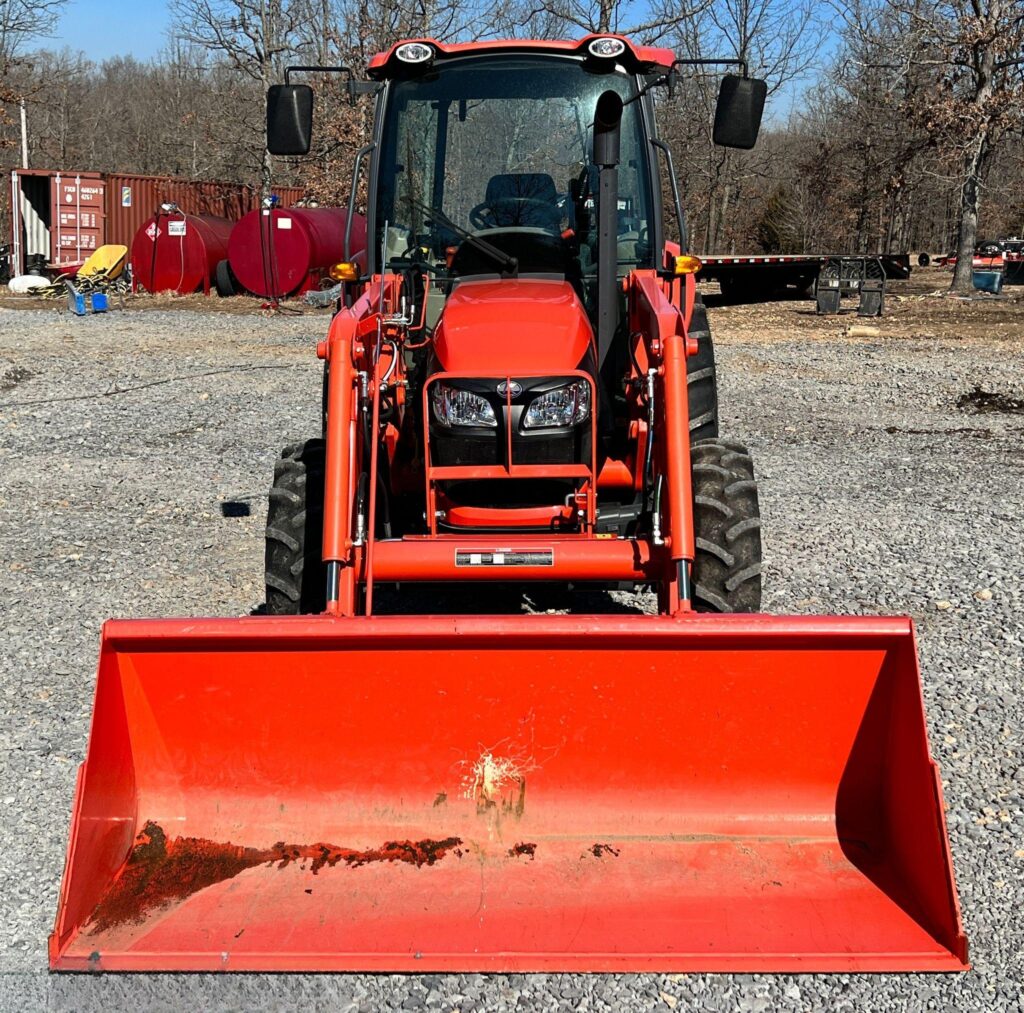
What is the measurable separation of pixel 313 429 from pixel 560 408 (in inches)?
258

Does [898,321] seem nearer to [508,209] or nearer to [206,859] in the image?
[508,209]

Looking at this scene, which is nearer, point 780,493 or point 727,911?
point 727,911

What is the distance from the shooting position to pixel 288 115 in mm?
5090

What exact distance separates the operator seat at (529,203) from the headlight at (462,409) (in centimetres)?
111

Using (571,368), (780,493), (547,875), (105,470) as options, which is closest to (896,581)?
A: (780,493)

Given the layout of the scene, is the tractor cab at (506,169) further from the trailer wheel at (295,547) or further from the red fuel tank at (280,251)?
the red fuel tank at (280,251)

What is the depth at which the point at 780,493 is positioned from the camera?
27.1ft

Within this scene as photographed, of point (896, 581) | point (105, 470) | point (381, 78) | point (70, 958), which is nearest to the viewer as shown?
point (70, 958)

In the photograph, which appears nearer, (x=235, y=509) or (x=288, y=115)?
(x=288, y=115)

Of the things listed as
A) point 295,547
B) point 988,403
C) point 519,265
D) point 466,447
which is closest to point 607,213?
point 519,265

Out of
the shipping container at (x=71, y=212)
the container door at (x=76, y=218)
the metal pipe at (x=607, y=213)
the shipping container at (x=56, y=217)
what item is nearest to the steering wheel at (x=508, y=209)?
the metal pipe at (x=607, y=213)

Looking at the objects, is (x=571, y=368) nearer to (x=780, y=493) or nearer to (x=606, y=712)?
(x=606, y=712)

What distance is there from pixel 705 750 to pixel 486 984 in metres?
0.93

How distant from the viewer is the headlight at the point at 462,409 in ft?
14.5
